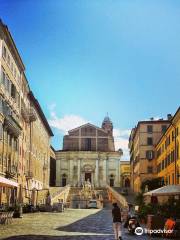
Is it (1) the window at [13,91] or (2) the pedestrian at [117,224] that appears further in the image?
(1) the window at [13,91]

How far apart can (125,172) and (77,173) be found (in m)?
25.1

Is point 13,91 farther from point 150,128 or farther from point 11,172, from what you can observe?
point 150,128

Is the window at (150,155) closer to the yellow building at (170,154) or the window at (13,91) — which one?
the yellow building at (170,154)

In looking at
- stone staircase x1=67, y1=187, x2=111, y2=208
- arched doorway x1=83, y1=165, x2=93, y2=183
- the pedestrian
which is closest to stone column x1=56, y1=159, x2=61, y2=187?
arched doorway x1=83, y1=165, x2=93, y2=183

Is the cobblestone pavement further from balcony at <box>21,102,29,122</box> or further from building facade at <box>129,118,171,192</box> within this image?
building facade at <box>129,118,171,192</box>

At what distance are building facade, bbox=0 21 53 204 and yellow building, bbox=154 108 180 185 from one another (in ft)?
59.0

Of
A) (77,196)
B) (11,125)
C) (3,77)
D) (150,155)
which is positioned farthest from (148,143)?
(3,77)

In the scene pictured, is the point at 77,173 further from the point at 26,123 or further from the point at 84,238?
the point at 84,238

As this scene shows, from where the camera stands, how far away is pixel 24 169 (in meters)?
59.5

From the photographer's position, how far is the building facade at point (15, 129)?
43031mm

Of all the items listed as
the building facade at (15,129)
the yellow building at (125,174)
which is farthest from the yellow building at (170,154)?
the yellow building at (125,174)

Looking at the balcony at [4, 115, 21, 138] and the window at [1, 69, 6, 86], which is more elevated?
the window at [1, 69, 6, 86]

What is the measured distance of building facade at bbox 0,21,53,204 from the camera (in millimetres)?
43031

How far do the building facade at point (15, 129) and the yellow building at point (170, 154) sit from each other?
59.0ft
